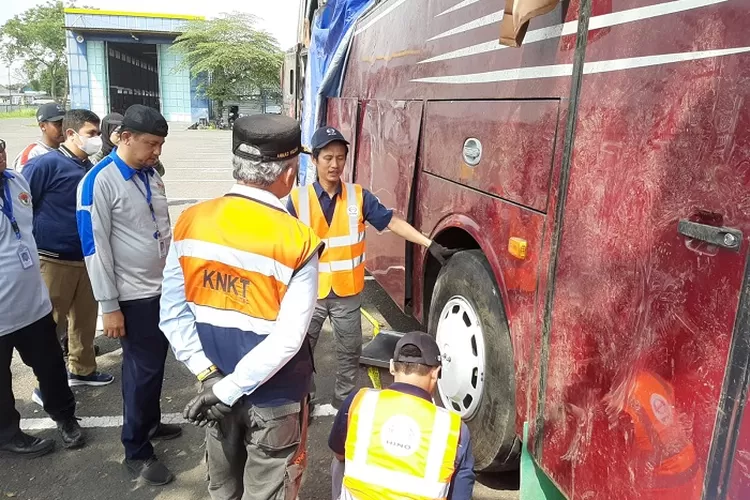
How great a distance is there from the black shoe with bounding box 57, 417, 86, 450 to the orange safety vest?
75.4 inches

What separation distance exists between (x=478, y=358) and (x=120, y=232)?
1821 mm

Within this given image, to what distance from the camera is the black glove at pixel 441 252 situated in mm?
3268

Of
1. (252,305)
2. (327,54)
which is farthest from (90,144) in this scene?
(327,54)

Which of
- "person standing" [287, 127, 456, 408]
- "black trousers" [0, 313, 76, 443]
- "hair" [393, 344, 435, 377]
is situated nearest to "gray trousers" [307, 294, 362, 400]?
"person standing" [287, 127, 456, 408]

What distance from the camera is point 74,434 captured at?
3408 mm

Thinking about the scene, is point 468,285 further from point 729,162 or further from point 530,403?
point 729,162

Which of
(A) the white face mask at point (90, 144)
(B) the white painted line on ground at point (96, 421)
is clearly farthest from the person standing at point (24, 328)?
(A) the white face mask at point (90, 144)

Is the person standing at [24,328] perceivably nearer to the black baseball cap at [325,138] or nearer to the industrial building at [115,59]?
the black baseball cap at [325,138]

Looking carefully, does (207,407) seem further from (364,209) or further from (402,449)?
(364,209)

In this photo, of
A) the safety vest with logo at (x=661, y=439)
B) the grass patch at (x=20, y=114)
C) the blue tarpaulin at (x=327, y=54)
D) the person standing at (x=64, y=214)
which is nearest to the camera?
the safety vest with logo at (x=661, y=439)

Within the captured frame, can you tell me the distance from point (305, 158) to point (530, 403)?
22.0ft

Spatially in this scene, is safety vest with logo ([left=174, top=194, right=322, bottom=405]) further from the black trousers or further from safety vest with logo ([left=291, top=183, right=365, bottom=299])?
the black trousers

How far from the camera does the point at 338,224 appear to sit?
362cm

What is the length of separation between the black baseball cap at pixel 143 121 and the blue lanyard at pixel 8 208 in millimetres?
780
